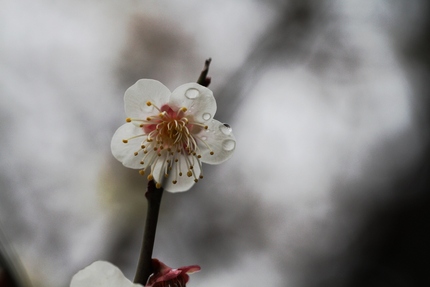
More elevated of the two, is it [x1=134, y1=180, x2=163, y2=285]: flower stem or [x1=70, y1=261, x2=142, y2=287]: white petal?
[x1=134, y1=180, x2=163, y2=285]: flower stem

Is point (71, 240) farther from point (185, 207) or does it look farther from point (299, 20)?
point (299, 20)

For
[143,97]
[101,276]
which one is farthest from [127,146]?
[101,276]

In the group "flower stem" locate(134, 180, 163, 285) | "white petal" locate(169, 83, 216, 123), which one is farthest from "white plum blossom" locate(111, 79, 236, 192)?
"flower stem" locate(134, 180, 163, 285)

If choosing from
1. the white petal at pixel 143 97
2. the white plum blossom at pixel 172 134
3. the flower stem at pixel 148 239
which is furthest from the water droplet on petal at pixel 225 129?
the flower stem at pixel 148 239

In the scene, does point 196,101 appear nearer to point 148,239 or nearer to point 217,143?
point 217,143

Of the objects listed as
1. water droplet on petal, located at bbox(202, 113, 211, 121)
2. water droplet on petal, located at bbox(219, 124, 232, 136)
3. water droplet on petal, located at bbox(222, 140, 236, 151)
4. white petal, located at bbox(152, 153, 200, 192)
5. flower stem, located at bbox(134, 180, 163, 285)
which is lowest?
flower stem, located at bbox(134, 180, 163, 285)

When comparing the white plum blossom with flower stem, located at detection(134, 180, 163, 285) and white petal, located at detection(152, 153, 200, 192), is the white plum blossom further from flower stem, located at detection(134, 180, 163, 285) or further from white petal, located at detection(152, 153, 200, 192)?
flower stem, located at detection(134, 180, 163, 285)
